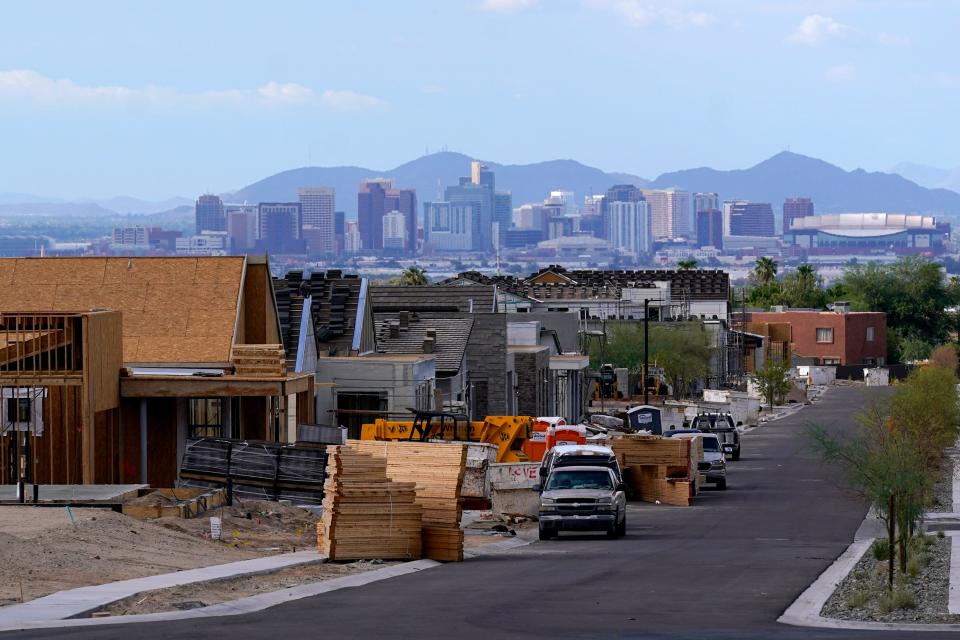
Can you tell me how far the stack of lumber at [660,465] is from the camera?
4281 centimetres

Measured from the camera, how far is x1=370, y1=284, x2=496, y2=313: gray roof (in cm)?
6694

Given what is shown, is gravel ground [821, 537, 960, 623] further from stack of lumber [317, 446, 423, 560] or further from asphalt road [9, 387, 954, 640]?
stack of lumber [317, 446, 423, 560]

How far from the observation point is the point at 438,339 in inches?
2255

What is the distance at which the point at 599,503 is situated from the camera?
33.0 m

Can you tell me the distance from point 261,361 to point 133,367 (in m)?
3.32

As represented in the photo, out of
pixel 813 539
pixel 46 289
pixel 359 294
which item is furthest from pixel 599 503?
pixel 359 294

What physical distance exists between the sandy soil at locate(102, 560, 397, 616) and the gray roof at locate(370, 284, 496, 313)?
134ft

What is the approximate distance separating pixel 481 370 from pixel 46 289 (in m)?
22.7

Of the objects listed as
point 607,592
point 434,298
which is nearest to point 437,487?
point 607,592

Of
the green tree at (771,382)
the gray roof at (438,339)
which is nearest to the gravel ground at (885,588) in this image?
the gray roof at (438,339)

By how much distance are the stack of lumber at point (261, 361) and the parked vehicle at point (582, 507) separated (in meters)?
6.58

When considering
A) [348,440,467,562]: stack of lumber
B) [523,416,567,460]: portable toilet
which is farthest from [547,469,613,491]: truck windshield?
[523,416,567,460]: portable toilet

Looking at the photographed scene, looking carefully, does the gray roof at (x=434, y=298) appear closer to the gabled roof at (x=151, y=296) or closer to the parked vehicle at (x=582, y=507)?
the gabled roof at (x=151, y=296)

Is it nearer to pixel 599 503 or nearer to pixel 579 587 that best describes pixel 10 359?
pixel 599 503
